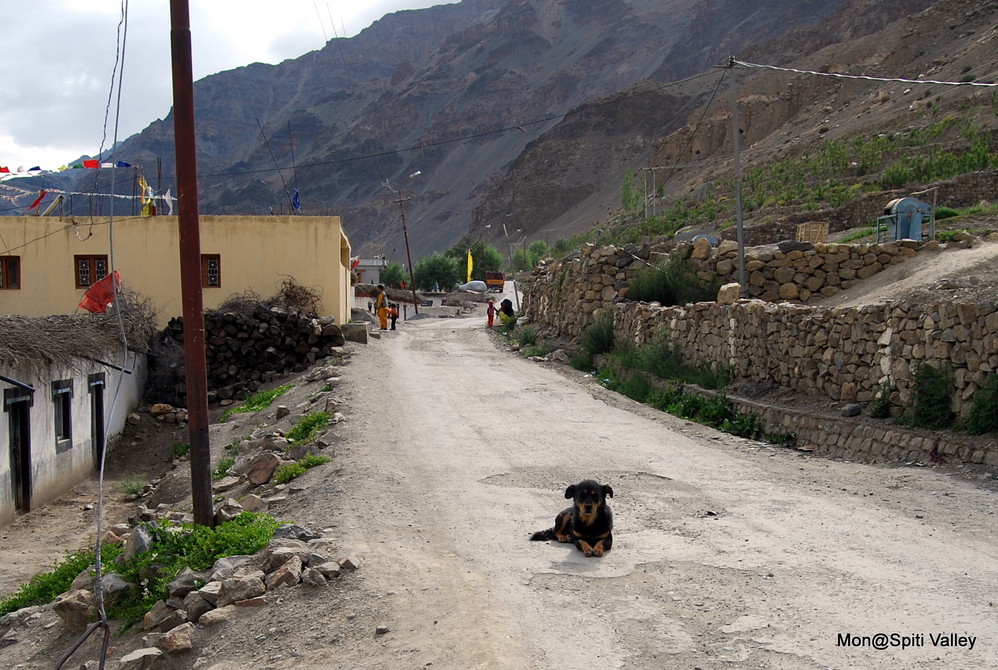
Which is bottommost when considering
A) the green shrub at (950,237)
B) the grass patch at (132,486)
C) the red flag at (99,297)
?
the grass patch at (132,486)

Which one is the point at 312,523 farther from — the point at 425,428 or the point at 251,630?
the point at 425,428

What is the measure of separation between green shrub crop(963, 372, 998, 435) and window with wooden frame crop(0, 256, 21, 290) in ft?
84.6

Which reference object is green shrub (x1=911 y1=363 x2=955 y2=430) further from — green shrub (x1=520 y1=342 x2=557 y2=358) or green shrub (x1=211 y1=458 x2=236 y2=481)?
green shrub (x1=520 y1=342 x2=557 y2=358)

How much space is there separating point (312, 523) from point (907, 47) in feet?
249

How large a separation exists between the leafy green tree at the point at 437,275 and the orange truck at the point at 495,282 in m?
8.40

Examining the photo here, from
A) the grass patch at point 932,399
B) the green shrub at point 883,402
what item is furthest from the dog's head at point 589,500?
the green shrub at point 883,402

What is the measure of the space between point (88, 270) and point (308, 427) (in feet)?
54.7

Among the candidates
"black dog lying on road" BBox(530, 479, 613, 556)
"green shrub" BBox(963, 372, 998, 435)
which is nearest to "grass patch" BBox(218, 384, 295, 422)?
"black dog lying on road" BBox(530, 479, 613, 556)

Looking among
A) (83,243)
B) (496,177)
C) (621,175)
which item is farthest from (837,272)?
(496,177)

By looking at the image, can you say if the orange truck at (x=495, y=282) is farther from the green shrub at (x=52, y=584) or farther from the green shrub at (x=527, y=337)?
the green shrub at (x=52, y=584)

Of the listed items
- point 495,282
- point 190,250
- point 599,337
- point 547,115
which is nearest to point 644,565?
point 190,250

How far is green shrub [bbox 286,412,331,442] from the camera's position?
1241 cm

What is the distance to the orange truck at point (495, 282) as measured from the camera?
213 feet

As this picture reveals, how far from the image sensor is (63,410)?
15.8m
